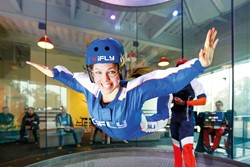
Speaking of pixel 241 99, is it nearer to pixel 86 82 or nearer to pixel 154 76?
pixel 154 76

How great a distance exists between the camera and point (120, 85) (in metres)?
1.16

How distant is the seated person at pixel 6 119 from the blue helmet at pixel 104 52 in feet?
21.8

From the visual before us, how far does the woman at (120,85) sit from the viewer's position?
98 centimetres

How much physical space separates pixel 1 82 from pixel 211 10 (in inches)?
289

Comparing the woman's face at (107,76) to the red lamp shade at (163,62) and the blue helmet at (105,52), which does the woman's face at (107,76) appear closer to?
the blue helmet at (105,52)

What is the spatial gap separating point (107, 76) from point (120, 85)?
133 mm

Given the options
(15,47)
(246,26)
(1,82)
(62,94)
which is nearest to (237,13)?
(246,26)

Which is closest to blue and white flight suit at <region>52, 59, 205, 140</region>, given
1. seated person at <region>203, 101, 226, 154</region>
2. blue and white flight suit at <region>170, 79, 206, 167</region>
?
Answer: blue and white flight suit at <region>170, 79, 206, 167</region>

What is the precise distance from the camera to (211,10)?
5.41m

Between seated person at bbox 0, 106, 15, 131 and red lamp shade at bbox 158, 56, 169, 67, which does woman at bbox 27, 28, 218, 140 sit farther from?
seated person at bbox 0, 106, 15, 131

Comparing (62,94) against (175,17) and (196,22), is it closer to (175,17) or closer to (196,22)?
(175,17)

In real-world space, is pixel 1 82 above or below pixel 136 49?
below

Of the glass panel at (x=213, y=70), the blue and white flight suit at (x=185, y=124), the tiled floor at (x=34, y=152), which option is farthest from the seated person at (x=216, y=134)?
the blue and white flight suit at (x=185, y=124)

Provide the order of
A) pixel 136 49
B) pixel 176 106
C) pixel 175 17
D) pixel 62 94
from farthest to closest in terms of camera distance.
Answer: pixel 62 94 < pixel 136 49 < pixel 175 17 < pixel 176 106
